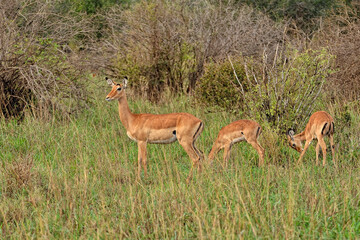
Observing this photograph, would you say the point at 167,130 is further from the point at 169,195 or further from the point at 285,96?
the point at 285,96

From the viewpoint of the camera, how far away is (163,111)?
9.38 m

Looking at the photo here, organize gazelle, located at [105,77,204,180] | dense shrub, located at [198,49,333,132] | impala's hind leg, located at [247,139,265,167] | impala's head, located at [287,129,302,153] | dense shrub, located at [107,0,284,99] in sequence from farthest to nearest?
dense shrub, located at [107,0,284,99]
dense shrub, located at [198,49,333,132]
impala's head, located at [287,129,302,153]
impala's hind leg, located at [247,139,265,167]
gazelle, located at [105,77,204,180]

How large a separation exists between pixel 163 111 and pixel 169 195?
191 inches

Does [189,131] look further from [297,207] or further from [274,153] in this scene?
[297,207]

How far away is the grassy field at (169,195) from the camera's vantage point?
378cm

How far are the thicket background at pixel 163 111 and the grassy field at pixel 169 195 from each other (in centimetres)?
3

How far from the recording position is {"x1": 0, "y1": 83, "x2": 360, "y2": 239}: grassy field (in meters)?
3.78

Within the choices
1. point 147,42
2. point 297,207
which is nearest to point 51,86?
point 147,42

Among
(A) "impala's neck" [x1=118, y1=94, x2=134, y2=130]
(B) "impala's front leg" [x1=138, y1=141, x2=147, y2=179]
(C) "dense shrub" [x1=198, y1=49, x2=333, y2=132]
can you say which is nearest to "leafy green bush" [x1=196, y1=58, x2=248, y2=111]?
(C) "dense shrub" [x1=198, y1=49, x2=333, y2=132]

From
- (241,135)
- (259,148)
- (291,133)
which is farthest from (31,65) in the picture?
(291,133)

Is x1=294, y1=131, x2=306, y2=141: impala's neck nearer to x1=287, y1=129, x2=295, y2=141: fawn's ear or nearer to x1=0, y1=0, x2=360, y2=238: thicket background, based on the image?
x1=287, y1=129, x2=295, y2=141: fawn's ear

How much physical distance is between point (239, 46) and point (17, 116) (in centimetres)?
553

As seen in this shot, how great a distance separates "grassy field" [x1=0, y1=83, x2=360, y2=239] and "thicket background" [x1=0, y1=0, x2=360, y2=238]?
0.08 feet

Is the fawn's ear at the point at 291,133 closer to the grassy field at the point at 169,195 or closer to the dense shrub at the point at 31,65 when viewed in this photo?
the grassy field at the point at 169,195
